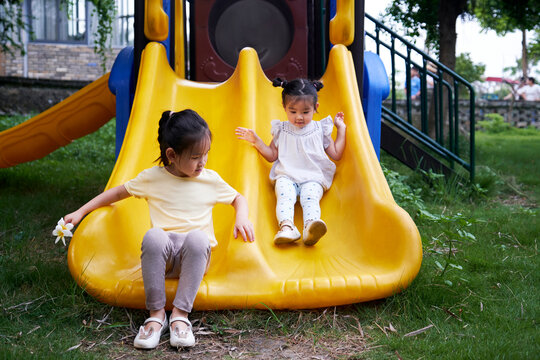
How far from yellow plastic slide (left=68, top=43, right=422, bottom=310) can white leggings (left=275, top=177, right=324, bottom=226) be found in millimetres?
89

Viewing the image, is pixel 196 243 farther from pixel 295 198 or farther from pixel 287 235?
pixel 295 198

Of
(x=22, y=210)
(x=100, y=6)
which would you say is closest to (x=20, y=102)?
(x=100, y=6)

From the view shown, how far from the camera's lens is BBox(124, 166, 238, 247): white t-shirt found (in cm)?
254

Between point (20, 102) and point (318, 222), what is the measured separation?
437 inches

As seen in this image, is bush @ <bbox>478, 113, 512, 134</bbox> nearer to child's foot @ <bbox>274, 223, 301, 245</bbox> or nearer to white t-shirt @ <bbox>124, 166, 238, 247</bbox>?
child's foot @ <bbox>274, 223, 301, 245</bbox>

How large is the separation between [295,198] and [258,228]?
13.1 inches

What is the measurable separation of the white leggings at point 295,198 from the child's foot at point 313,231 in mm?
146

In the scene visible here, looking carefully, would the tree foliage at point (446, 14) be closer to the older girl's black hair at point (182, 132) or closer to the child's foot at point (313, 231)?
the child's foot at point (313, 231)

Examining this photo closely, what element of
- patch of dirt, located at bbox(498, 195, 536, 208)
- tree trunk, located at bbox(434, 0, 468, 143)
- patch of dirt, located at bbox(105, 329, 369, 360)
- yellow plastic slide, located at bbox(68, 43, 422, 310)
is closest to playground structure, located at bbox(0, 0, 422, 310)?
yellow plastic slide, located at bbox(68, 43, 422, 310)

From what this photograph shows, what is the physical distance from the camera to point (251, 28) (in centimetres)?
479

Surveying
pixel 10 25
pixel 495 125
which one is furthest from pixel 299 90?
pixel 495 125

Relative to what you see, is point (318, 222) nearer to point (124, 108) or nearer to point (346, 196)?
point (346, 196)

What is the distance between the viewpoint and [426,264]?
3.10 meters

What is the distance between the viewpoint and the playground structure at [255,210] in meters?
2.45
